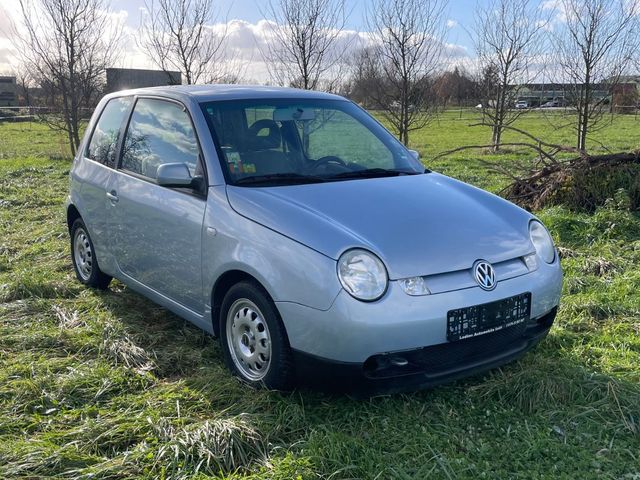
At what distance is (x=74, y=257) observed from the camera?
5688 mm

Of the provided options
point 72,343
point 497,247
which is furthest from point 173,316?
point 497,247

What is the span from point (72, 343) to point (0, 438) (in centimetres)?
124

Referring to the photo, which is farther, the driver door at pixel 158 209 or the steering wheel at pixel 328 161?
the steering wheel at pixel 328 161

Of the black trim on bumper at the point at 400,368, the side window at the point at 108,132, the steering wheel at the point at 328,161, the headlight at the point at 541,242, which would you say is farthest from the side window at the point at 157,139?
the headlight at the point at 541,242

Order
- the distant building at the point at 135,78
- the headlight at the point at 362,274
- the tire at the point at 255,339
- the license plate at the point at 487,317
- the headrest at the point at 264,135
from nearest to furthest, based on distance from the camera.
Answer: the headlight at the point at 362,274 < the license plate at the point at 487,317 < the tire at the point at 255,339 < the headrest at the point at 264,135 < the distant building at the point at 135,78

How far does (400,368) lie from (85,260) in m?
3.62

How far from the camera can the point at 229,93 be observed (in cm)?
418

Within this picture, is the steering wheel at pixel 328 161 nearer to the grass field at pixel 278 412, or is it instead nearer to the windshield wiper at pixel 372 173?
the windshield wiper at pixel 372 173

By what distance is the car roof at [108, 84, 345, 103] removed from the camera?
13.4 feet

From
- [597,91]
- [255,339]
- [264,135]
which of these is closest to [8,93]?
[597,91]

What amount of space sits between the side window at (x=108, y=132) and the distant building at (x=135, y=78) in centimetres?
1294

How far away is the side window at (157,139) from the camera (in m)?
3.95

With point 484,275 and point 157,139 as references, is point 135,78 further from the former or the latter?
point 484,275

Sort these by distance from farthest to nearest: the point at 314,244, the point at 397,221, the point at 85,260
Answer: the point at 85,260, the point at 397,221, the point at 314,244
